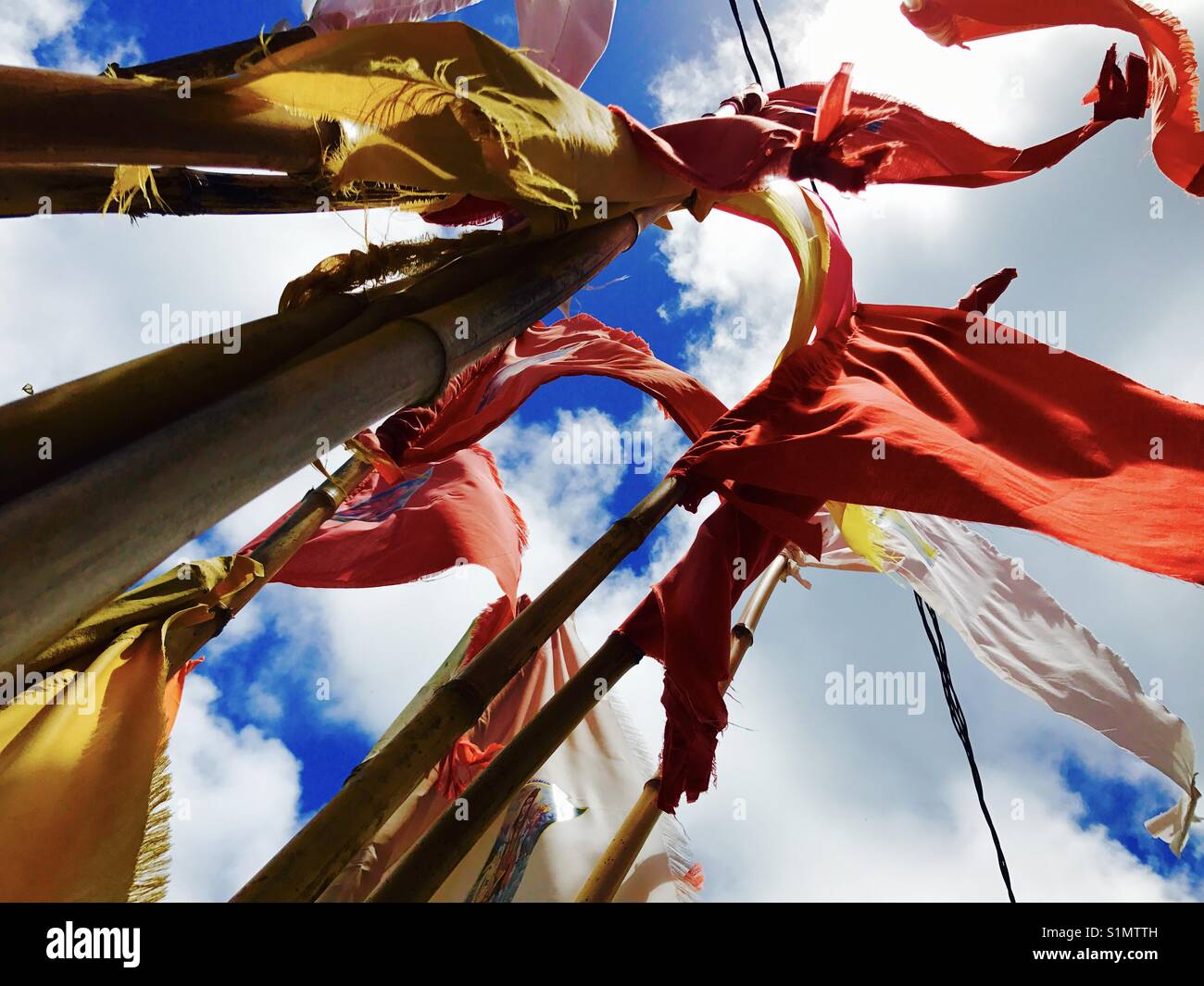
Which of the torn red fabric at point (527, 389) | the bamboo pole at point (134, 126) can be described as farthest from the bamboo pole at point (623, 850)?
the bamboo pole at point (134, 126)

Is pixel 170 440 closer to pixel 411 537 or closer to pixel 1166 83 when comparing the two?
pixel 411 537

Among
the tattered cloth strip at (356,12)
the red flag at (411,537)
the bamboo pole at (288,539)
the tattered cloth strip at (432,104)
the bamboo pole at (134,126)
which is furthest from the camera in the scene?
the red flag at (411,537)

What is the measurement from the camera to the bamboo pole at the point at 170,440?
2.75 ft

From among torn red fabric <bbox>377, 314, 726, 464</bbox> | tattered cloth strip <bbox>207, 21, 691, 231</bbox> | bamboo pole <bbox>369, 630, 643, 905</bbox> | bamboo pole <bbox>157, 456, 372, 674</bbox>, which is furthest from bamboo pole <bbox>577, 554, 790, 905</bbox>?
tattered cloth strip <bbox>207, 21, 691, 231</bbox>

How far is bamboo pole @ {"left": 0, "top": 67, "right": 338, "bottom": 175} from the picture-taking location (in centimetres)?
99

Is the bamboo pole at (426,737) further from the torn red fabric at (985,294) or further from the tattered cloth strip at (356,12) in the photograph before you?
the tattered cloth strip at (356,12)

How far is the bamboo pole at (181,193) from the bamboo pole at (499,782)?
3.63 feet

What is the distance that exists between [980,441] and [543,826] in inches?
69.9

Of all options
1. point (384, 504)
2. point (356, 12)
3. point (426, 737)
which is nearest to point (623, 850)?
point (426, 737)

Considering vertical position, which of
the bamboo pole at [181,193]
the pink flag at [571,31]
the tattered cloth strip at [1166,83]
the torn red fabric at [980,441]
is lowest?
the torn red fabric at [980,441]

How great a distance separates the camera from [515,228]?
65.1 inches
